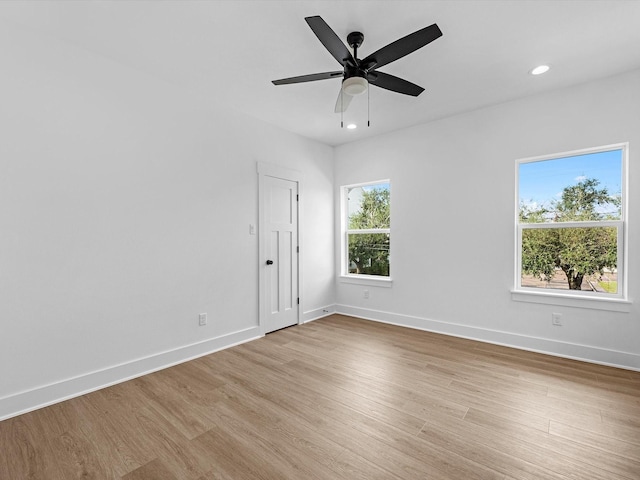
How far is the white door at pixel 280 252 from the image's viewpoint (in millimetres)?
3992

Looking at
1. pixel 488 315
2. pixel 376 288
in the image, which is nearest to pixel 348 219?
pixel 376 288

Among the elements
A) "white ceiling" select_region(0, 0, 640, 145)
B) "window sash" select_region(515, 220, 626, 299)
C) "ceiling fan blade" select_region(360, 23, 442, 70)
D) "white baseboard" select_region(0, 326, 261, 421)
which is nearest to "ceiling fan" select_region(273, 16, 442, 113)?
"ceiling fan blade" select_region(360, 23, 442, 70)

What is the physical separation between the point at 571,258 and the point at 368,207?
8.53 feet

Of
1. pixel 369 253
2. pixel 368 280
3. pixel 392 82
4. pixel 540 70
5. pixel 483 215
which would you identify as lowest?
pixel 368 280

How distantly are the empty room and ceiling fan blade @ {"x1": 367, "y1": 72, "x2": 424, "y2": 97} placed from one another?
1.3 inches

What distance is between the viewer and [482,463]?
5.56ft

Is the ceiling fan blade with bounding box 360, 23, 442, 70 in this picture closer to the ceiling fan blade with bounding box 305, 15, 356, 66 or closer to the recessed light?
the ceiling fan blade with bounding box 305, 15, 356, 66

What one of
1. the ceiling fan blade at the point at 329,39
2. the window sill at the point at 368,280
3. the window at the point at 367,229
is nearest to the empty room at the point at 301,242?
the ceiling fan blade at the point at 329,39

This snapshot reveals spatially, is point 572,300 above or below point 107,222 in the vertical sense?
below

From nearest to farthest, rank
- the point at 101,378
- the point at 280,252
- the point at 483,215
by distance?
1. the point at 101,378
2. the point at 483,215
3. the point at 280,252

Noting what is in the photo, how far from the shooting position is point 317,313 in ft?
15.7

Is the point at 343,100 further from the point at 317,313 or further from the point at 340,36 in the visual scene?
the point at 317,313

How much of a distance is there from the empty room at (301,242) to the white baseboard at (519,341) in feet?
0.08

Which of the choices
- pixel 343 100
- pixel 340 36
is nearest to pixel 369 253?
pixel 343 100
